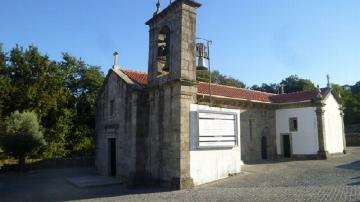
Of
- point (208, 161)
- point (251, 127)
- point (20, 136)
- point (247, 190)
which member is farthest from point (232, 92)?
point (20, 136)

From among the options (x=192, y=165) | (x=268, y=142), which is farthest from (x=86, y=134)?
(x=192, y=165)

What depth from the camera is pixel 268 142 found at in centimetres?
2409

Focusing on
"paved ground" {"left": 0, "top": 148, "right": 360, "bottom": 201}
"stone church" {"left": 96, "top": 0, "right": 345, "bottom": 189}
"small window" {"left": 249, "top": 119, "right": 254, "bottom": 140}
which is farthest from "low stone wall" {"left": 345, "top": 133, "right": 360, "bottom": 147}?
"paved ground" {"left": 0, "top": 148, "right": 360, "bottom": 201}

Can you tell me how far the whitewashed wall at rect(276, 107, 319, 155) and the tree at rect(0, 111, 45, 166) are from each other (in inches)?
750

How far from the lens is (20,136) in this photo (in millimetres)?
22516

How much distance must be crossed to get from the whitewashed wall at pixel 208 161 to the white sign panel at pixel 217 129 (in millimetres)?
275

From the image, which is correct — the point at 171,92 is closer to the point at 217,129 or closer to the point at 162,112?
the point at 162,112

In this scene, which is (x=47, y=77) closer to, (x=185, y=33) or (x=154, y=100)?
(x=154, y=100)

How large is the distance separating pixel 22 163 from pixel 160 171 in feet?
46.2

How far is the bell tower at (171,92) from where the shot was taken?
12969 millimetres

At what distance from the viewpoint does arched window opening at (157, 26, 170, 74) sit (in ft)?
49.2

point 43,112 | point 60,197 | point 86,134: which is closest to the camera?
point 60,197

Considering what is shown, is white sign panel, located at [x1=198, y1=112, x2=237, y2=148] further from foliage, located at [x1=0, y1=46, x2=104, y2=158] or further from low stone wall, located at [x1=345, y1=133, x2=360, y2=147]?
low stone wall, located at [x1=345, y1=133, x2=360, y2=147]

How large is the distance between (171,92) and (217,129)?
8.97 ft
